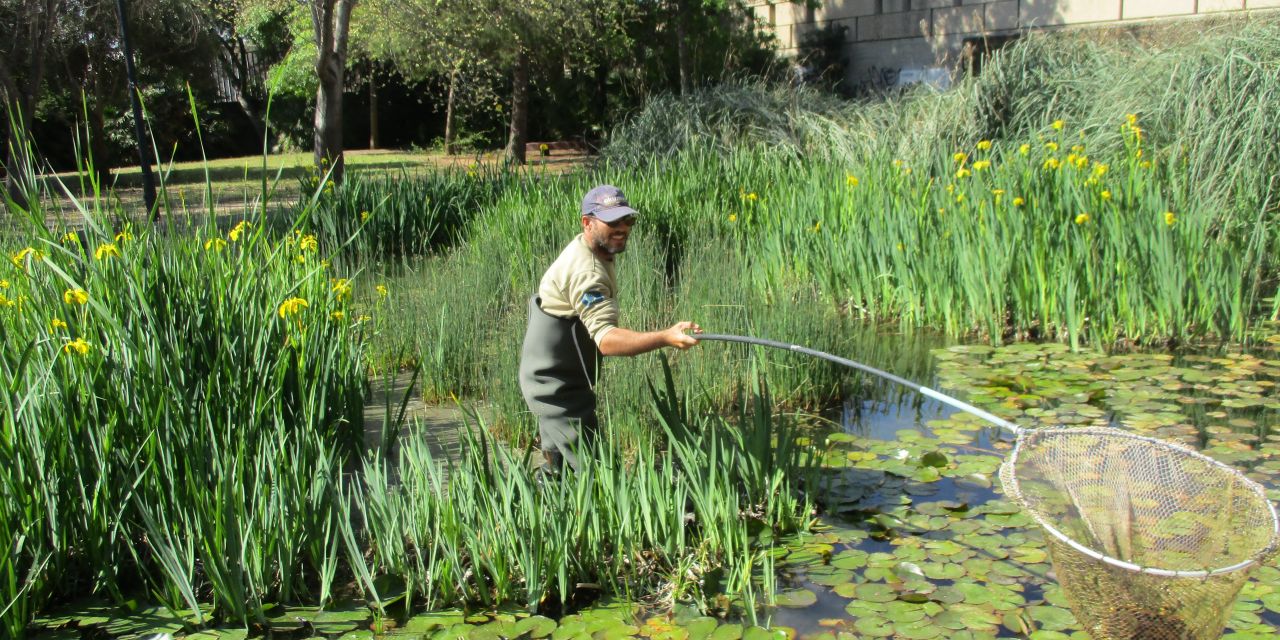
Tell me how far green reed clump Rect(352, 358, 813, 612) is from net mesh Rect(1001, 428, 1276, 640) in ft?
2.94

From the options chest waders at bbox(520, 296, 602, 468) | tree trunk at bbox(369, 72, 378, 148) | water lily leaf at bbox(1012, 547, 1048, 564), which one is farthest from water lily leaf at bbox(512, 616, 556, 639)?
tree trunk at bbox(369, 72, 378, 148)

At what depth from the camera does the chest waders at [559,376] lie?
12.2ft

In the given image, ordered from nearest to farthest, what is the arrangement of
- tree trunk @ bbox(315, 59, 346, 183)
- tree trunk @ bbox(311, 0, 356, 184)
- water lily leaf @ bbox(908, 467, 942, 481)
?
water lily leaf @ bbox(908, 467, 942, 481), tree trunk @ bbox(311, 0, 356, 184), tree trunk @ bbox(315, 59, 346, 183)

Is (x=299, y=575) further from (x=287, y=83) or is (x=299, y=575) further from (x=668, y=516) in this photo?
(x=287, y=83)

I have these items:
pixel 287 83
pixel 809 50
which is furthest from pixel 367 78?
pixel 809 50

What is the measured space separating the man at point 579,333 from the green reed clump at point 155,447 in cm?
77

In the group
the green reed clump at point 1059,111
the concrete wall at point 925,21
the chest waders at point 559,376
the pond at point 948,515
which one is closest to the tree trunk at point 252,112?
the concrete wall at point 925,21

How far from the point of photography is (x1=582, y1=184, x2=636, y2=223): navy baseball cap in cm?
355

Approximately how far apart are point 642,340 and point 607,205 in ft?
1.61

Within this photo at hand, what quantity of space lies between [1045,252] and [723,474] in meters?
3.28

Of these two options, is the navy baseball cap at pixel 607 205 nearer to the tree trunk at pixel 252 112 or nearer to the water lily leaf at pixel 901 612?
the water lily leaf at pixel 901 612

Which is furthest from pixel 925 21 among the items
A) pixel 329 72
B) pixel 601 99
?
pixel 329 72

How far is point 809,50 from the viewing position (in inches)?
922

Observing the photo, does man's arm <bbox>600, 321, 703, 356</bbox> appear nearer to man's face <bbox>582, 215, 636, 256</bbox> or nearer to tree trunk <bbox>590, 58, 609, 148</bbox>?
man's face <bbox>582, 215, 636, 256</bbox>
